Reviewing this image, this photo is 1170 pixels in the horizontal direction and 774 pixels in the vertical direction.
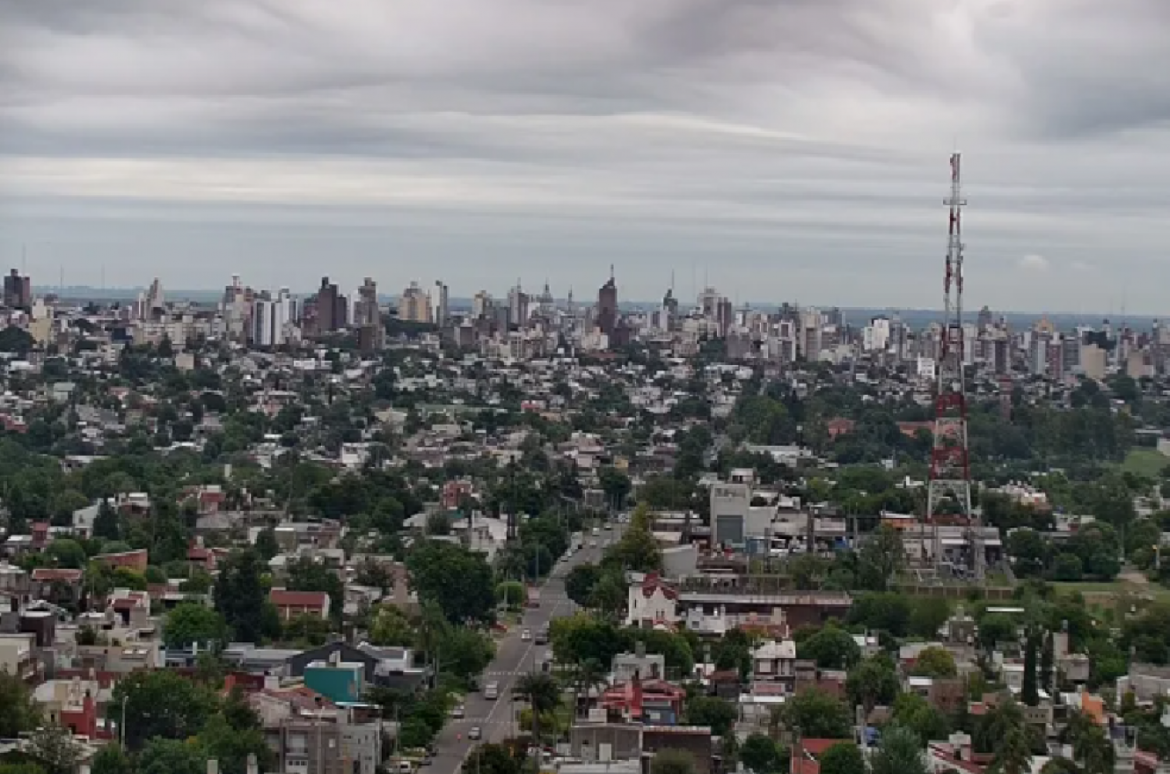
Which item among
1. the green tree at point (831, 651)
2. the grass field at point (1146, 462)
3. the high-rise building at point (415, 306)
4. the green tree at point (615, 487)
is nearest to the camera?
the green tree at point (831, 651)

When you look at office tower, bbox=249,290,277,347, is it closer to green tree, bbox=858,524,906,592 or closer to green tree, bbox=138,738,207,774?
green tree, bbox=858,524,906,592

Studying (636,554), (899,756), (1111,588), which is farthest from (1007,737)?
(1111,588)

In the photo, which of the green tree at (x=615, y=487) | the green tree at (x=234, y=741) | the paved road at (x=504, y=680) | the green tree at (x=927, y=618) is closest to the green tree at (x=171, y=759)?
the green tree at (x=234, y=741)

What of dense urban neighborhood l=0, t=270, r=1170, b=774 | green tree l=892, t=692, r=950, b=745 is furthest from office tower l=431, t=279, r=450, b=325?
green tree l=892, t=692, r=950, b=745

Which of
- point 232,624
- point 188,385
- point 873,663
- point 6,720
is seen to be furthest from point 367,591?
point 188,385

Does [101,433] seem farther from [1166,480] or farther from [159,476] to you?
[1166,480]

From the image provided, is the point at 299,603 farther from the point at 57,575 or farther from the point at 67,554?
the point at 67,554

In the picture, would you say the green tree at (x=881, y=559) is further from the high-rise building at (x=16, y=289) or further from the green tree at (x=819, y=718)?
the high-rise building at (x=16, y=289)
